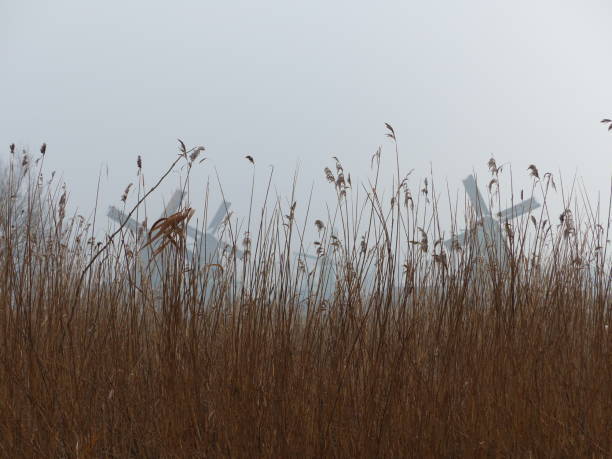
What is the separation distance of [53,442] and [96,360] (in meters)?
0.43

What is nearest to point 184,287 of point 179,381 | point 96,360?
point 179,381

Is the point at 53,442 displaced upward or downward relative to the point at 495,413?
downward

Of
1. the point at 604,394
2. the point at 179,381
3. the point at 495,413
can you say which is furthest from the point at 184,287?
the point at 604,394

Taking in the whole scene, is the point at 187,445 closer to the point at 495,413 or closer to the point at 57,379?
the point at 57,379

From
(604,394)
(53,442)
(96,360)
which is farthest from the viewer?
(604,394)

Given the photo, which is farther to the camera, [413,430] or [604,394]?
[604,394]

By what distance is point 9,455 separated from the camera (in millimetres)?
2350

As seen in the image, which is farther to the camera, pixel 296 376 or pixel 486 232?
pixel 486 232

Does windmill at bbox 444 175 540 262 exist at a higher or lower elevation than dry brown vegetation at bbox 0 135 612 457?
higher

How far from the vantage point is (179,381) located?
93.0 inches

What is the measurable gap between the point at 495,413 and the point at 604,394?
69cm

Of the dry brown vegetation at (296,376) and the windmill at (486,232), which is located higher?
the windmill at (486,232)

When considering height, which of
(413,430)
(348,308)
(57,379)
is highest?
(348,308)

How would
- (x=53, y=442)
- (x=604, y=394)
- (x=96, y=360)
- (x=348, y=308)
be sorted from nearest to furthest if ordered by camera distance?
(x=53, y=442)
(x=348, y=308)
(x=96, y=360)
(x=604, y=394)
